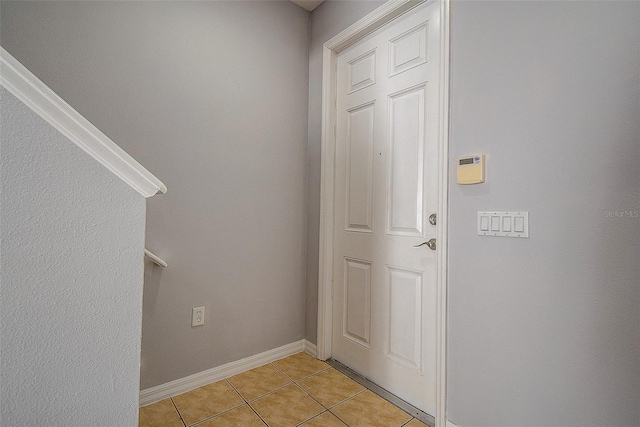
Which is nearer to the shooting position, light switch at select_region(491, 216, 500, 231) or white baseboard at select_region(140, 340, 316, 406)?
light switch at select_region(491, 216, 500, 231)

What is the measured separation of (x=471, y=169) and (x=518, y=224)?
30cm

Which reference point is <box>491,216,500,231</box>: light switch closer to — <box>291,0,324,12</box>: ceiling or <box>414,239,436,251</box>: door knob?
<box>414,239,436,251</box>: door knob

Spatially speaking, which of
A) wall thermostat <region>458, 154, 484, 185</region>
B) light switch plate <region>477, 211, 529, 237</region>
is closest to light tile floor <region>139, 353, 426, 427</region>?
light switch plate <region>477, 211, 529, 237</region>

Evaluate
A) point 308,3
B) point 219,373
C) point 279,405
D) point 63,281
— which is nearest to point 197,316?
point 219,373

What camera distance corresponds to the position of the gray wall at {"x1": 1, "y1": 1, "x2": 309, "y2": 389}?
150 centimetres

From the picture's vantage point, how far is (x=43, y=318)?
0.66 meters

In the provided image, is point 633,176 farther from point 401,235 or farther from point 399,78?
point 399,78

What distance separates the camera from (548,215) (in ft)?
3.81

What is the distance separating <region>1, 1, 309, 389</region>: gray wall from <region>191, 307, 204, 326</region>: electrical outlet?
1.2 inches

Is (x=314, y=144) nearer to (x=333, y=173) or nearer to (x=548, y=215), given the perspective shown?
(x=333, y=173)

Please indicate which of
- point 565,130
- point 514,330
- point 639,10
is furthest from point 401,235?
point 639,10

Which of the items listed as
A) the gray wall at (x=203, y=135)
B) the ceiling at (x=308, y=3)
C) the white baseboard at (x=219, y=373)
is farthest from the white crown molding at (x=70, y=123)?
the ceiling at (x=308, y=3)

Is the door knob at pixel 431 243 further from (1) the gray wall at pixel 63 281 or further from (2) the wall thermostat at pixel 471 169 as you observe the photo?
(1) the gray wall at pixel 63 281

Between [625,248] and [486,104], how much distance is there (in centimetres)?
73
